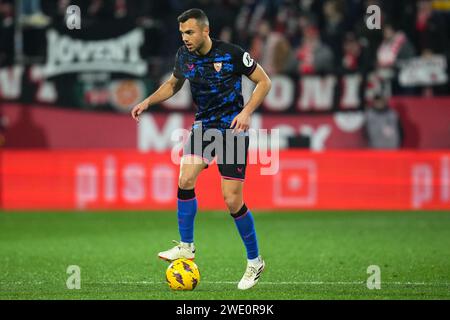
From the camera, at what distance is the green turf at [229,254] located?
8711 mm

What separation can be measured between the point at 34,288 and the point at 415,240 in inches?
228

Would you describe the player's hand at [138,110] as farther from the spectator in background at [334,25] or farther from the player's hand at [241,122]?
the spectator in background at [334,25]

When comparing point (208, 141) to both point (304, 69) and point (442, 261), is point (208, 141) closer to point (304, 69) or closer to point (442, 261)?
point (442, 261)

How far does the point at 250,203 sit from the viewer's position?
675 inches

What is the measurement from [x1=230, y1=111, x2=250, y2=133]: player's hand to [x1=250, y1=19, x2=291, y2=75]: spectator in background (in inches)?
382

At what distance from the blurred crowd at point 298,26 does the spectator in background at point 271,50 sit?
0.02 metres

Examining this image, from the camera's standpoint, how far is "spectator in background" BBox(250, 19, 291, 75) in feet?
60.8

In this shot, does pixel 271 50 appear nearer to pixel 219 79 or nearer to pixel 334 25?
pixel 334 25

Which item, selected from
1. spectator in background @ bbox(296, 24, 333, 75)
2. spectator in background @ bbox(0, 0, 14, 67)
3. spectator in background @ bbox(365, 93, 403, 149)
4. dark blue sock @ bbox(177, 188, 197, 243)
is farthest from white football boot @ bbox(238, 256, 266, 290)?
spectator in background @ bbox(0, 0, 14, 67)

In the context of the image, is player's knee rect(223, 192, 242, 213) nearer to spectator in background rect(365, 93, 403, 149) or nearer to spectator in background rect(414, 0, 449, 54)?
spectator in background rect(365, 93, 403, 149)

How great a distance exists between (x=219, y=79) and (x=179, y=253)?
62.9 inches
